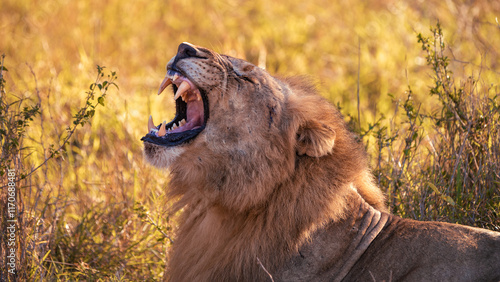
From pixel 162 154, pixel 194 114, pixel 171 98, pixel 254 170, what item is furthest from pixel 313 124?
pixel 171 98

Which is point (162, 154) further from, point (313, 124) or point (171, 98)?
point (171, 98)

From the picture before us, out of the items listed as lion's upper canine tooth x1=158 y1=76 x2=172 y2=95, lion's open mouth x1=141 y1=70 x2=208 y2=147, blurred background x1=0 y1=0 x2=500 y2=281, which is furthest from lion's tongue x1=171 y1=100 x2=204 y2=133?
blurred background x1=0 y1=0 x2=500 y2=281

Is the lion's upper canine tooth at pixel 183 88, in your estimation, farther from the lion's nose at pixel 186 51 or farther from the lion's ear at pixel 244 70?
the lion's ear at pixel 244 70

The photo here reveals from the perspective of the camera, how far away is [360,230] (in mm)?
3113

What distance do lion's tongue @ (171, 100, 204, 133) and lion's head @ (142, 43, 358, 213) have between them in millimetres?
11

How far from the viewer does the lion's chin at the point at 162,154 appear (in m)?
3.08

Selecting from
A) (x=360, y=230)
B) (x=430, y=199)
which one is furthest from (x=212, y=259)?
(x=430, y=199)

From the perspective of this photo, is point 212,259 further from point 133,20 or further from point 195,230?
point 133,20

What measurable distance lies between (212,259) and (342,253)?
2.07ft

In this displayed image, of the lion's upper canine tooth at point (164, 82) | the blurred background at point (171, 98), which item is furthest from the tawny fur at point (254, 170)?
the blurred background at point (171, 98)

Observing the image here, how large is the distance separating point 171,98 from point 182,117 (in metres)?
0.85

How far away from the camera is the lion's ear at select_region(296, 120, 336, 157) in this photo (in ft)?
9.97

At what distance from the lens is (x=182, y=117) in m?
3.38

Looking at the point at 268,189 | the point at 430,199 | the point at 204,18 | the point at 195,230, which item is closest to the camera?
the point at 268,189
